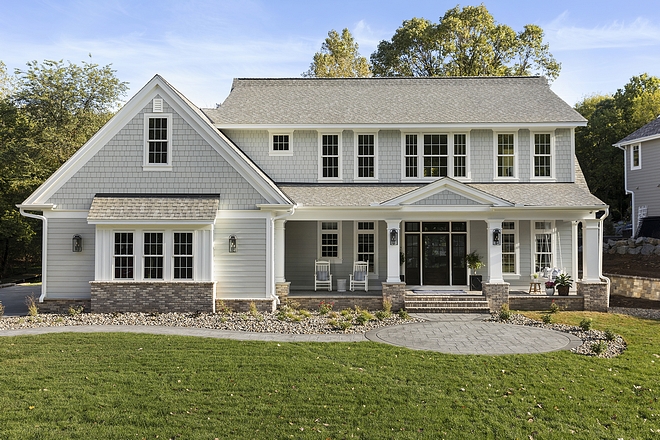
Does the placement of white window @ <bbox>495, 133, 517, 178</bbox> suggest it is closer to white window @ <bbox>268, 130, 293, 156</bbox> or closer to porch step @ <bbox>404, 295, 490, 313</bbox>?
porch step @ <bbox>404, 295, 490, 313</bbox>

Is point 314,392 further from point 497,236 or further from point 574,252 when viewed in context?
point 574,252

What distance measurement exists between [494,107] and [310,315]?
10.5 meters

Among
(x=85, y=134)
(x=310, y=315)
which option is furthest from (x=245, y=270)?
(x=85, y=134)

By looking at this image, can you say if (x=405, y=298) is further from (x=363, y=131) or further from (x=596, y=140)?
A: (x=596, y=140)

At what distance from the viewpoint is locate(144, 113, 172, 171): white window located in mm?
16094

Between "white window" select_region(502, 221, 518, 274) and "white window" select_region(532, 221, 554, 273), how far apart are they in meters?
0.67

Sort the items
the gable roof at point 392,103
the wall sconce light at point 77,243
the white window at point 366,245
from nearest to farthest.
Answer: the wall sconce light at point 77,243
the gable roof at point 392,103
the white window at point 366,245

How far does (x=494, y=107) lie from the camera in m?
19.4

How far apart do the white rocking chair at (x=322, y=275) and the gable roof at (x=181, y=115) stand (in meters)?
3.52

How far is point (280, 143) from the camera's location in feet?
62.0

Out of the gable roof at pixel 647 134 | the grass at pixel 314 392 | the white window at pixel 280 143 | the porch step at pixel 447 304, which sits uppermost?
the gable roof at pixel 647 134

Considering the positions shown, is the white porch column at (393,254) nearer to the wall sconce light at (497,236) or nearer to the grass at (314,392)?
the wall sconce light at (497,236)

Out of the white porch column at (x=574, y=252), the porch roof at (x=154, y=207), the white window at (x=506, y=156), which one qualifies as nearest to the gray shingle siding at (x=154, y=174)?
the porch roof at (x=154, y=207)

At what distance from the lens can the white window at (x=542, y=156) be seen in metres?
18.8
